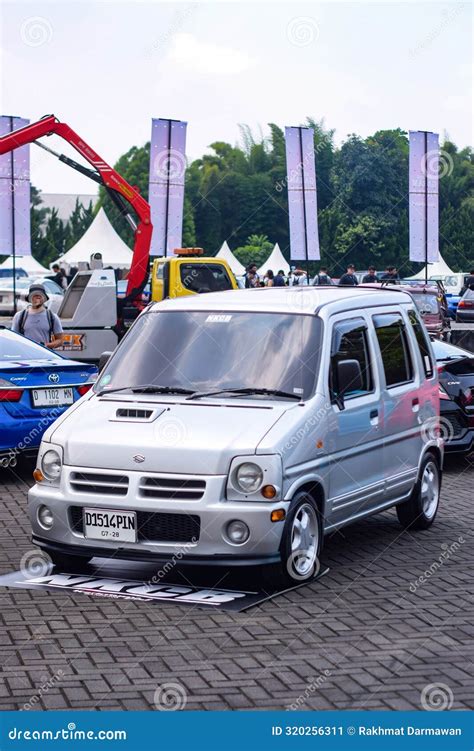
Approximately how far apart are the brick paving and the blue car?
3158 mm

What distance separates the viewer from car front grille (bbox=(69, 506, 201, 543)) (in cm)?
758

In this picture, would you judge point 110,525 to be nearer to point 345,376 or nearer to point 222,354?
point 222,354

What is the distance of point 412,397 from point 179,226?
26925mm

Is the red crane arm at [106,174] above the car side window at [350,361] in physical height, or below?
above

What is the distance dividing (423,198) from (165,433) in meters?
34.2

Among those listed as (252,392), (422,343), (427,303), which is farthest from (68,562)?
(427,303)

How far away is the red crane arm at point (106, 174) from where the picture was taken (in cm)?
2544

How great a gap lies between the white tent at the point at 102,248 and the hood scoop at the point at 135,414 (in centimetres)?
4964

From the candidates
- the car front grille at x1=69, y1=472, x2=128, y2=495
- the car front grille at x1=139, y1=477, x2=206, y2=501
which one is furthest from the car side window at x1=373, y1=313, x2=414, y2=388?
the car front grille at x1=69, y1=472, x2=128, y2=495

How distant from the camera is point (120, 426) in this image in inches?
315

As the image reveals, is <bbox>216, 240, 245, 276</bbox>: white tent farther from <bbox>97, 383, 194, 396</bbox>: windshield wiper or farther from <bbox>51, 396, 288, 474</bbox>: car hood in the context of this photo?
<bbox>51, 396, 288, 474</bbox>: car hood

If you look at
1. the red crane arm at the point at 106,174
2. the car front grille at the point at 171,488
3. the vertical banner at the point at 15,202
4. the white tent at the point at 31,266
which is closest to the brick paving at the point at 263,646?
the car front grille at the point at 171,488

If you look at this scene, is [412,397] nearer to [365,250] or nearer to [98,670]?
[98,670]

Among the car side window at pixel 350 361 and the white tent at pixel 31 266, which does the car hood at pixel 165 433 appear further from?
the white tent at pixel 31 266
